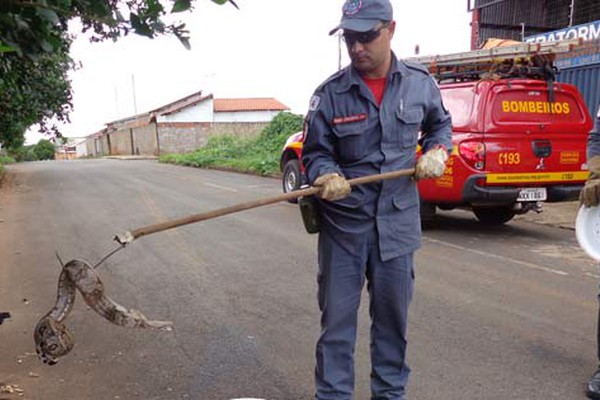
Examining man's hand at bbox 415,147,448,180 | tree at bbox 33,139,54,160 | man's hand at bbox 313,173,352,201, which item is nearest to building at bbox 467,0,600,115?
man's hand at bbox 415,147,448,180

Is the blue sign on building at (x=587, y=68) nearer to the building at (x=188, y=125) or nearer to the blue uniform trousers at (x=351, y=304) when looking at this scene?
the blue uniform trousers at (x=351, y=304)

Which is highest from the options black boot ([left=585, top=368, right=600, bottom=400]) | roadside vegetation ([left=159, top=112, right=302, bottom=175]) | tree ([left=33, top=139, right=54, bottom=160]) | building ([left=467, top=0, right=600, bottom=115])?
building ([left=467, top=0, right=600, bottom=115])

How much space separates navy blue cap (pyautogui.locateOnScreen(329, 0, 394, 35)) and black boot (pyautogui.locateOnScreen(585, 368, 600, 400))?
7.41ft

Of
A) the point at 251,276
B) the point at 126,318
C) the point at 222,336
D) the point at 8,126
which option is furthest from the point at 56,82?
the point at 126,318

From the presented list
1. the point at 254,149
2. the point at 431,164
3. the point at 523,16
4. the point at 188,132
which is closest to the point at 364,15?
the point at 431,164

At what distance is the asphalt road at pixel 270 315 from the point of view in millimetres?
3383

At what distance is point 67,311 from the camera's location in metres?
2.65

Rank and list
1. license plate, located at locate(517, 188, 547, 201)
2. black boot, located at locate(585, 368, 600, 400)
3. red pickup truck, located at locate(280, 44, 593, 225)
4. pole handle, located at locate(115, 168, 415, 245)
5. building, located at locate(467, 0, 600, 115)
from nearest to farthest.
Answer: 1. pole handle, located at locate(115, 168, 415, 245)
2. black boot, located at locate(585, 368, 600, 400)
3. red pickup truck, located at locate(280, 44, 593, 225)
4. license plate, located at locate(517, 188, 547, 201)
5. building, located at locate(467, 0, 600, 115)

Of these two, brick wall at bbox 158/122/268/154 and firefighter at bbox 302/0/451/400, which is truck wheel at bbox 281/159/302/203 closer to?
firefighter at bbox 302/0/451/400

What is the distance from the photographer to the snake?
254cm

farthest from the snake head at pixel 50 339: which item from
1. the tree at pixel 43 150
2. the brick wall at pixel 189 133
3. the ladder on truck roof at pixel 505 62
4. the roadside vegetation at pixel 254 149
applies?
the tree at pixel 43 150

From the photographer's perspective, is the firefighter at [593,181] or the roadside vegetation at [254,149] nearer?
the firefighter at [593,181]

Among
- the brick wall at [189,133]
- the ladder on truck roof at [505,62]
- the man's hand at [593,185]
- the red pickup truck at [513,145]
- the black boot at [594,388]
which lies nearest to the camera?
the black boot at [594,388]

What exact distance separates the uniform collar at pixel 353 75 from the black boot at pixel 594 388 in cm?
200
